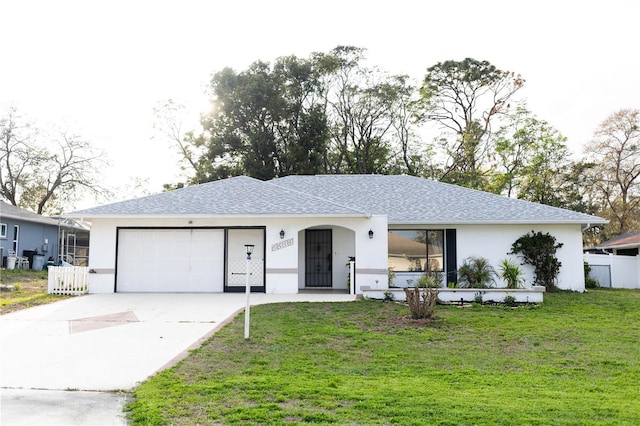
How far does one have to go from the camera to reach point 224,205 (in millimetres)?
17141

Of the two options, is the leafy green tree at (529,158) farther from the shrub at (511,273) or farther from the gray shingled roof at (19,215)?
the gray shingled roof at (19,215)

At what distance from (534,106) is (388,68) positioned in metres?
10.4

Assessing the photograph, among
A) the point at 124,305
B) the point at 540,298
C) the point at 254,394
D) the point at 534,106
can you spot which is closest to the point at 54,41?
the point at 124,305

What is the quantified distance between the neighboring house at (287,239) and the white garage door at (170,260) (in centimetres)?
3

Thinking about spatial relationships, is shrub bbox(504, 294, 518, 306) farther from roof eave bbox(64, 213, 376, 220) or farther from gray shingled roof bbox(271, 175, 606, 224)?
roof eave bbox(64, 213, 376, 220)

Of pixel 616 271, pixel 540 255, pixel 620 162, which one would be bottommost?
pixel 616 271

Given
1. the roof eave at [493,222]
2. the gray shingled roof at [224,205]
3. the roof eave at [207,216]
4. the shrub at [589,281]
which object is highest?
the gray shingled roof at [224,205]

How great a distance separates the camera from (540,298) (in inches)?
571

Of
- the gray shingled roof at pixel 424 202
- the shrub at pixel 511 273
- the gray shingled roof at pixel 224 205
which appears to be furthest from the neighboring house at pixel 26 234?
the shrub at pixel 511 273

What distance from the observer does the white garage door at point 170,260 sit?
17.0 meters

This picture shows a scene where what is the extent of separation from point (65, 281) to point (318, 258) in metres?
8.77

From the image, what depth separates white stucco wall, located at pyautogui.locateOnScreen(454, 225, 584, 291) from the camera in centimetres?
1797

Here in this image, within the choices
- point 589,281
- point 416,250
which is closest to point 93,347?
point 416,250

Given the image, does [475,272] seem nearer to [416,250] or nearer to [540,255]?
[416,250]
